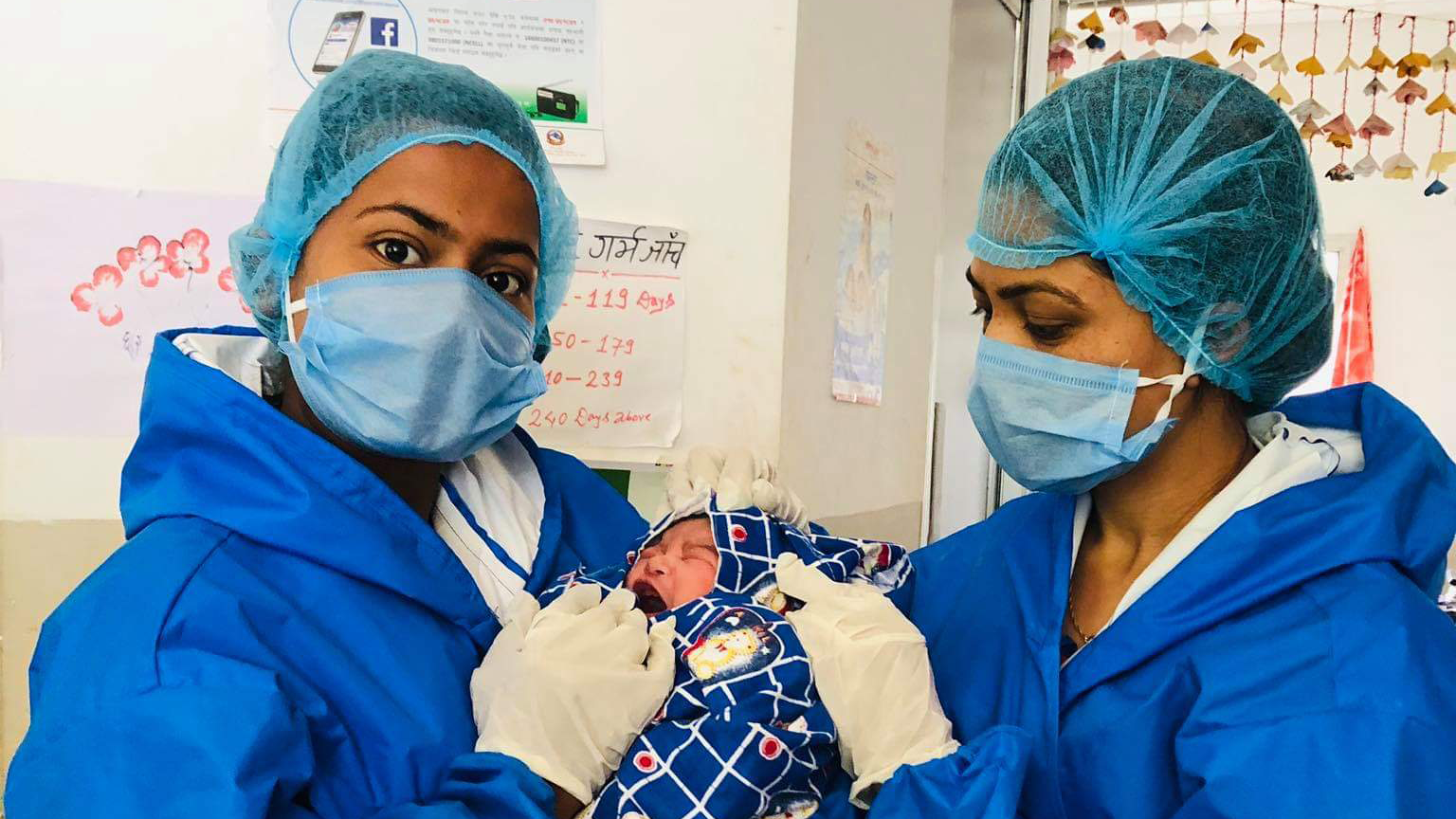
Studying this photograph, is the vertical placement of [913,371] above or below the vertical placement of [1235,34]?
below

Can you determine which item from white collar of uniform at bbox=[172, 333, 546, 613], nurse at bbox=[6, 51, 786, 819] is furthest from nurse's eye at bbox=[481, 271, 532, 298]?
white collar of uniform at bbox=[172, 333, 546, 613]

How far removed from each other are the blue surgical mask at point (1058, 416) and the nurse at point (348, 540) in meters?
0.54

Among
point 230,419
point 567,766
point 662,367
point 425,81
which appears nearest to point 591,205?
point 662,367

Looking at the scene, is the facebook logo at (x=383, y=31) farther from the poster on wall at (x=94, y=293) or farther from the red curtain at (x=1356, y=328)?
the red curtain at (x=1356, y=328)

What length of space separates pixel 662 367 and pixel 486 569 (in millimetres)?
807

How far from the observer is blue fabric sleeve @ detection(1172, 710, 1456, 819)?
3.60 ft

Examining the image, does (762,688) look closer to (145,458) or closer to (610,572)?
(610,572)

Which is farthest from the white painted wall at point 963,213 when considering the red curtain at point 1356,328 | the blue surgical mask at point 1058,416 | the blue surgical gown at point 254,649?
the red curtain at point 1356,328

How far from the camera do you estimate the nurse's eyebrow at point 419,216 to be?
1.31m

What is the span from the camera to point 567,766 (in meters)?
1.22

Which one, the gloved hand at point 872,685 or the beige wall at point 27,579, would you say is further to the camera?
the beige wall at point 27,579

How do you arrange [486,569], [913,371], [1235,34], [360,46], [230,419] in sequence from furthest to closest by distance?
[1235,34] < [913,371] < [360,46] < [486,569] < [230,419]

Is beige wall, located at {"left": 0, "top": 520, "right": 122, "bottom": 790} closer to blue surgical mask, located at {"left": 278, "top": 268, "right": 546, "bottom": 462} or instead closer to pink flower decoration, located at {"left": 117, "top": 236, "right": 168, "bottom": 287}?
pink flower decoration, located at {"left": 117, "top": 236, "right": 168, "bottom": 287}

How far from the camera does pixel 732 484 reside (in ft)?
5.26
